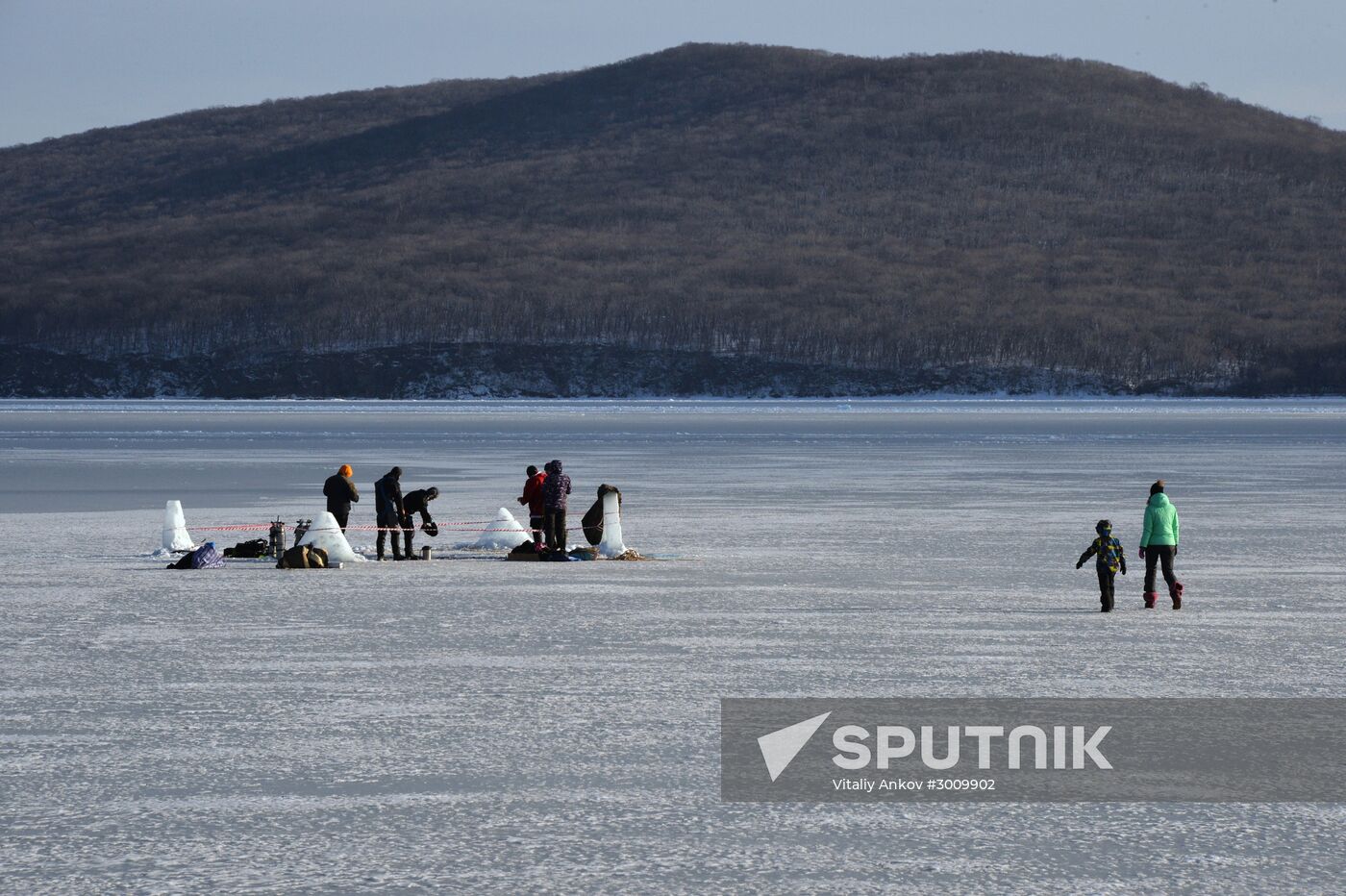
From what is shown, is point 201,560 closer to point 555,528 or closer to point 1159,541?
point 555,528

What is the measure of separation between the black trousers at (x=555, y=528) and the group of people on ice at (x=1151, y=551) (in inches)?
263

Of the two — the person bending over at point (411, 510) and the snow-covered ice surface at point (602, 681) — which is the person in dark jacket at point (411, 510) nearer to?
the person bending over at point (411, 510)

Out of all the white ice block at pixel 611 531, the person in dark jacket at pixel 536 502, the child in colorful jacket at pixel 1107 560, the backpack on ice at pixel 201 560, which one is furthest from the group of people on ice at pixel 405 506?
the child in colorful jacket at pixel 1107 560

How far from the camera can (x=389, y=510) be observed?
20.2m

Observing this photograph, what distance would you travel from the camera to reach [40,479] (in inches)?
1342

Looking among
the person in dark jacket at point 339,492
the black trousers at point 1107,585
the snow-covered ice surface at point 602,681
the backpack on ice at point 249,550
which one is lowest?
the snow-covered ice surface at point 602,681

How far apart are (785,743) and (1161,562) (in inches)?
252

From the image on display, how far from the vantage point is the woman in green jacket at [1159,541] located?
1518 cm

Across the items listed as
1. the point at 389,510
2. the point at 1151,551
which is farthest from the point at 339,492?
the point at 1151,551

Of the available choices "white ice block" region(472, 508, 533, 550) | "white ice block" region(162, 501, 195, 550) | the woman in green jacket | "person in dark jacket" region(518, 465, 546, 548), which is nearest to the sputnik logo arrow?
the woman in green jacket

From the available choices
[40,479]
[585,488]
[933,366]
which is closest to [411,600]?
[585,488]

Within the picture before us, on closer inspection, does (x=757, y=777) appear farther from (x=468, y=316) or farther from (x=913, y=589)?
(x=468, y=316)

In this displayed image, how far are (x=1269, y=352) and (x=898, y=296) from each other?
3827 cm

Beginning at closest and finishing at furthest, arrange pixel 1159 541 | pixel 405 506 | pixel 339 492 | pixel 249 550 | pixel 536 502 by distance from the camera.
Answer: pixel 1159 541 → pixel 249 550 → pixel 339 492 → pixel 405 506 → pixel 536 502
